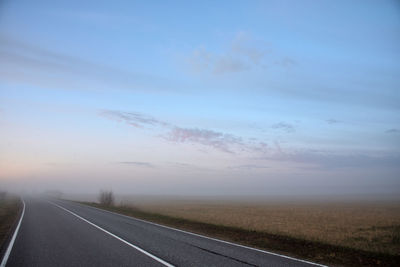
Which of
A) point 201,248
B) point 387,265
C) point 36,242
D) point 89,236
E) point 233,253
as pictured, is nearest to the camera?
point 387,265

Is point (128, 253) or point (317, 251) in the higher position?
point (317, 251)

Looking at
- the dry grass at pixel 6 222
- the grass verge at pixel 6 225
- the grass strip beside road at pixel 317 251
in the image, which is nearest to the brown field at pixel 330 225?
the grass strip beside road at pixel 317 251

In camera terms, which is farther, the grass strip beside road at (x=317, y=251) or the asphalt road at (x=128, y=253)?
the grass strip beside road at (x=317, y=251)

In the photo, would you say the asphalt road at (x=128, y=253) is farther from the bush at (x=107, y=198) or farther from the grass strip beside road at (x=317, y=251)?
the bush at (x=107, y=198)

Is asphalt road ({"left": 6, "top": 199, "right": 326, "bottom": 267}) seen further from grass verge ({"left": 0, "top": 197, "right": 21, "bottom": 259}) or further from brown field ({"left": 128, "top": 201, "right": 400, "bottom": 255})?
brown field ({"left": 128, "top": 201, "right": 400, "bottom": 255})

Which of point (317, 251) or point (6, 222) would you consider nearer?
point (317, 251)

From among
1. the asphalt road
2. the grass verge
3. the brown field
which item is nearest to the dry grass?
the grass verge

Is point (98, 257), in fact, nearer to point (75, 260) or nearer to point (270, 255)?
point (75, 260)

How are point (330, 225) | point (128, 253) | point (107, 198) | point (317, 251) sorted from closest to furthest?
1. point (128, 253)
2. point (317, 251)
3. point (330, 225)
4. point (107, 198)

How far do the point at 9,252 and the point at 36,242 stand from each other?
1.70 meters

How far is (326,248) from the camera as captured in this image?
11.1 meters

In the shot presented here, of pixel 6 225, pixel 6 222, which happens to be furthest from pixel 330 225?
pixel 6 222

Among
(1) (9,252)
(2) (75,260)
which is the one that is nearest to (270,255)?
(2) (75,260)

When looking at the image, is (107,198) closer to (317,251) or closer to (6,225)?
(6,225)
